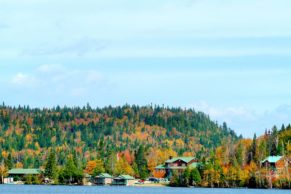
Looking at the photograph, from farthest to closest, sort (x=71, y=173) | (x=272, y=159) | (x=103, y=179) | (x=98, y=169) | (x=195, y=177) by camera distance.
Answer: (x=103, y=179)
(x=98, y=169)
(x=272, y=159)
(x=71, y=173)
(x=195, y=177)

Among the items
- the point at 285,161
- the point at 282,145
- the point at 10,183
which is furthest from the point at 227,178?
the point at 10,183

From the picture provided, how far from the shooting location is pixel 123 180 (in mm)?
188000

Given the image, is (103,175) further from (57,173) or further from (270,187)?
(270,187)

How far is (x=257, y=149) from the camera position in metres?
184

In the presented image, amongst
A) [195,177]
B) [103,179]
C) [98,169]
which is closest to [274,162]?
[195,177]

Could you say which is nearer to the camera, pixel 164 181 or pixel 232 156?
pixel 232 156

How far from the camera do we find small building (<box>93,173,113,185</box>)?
186625 millimetres

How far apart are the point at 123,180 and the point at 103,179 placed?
4.74 meters

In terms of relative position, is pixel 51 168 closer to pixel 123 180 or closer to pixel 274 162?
pixel 123 180

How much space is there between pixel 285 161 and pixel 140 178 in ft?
135

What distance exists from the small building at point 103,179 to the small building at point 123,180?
4.70 ft

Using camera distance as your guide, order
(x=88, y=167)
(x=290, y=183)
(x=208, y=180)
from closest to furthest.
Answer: (x=290, y=183)
(x=208, y=180)
(x=88, y=167)

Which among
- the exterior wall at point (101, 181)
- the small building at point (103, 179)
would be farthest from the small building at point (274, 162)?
the exterior wall at point (101, 181)

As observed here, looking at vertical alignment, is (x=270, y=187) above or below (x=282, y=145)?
below
